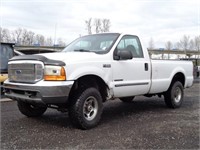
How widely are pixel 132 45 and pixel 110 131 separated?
2423 millimetres

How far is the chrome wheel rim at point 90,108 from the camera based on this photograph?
17.1 ft

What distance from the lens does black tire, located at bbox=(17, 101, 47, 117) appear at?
6.04m

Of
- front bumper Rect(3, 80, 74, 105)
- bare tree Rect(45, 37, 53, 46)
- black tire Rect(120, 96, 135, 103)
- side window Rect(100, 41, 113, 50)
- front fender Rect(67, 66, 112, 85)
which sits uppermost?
bare tree Rect(45, 37, 53, 46)

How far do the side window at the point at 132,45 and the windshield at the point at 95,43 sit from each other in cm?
21

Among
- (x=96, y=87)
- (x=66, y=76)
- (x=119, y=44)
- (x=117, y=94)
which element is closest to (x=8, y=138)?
(x=66, y=76)

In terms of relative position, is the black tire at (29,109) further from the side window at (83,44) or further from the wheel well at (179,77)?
the wheel well at (179,77)

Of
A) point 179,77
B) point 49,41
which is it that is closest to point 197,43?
point 49,41

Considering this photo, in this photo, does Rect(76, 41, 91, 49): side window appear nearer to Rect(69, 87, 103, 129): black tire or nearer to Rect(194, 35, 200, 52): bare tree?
Rect(69, 87, 103, 129): black tire

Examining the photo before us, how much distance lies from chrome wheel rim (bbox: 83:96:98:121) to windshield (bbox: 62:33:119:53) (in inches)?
43.1

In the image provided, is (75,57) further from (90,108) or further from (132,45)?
(132,45)

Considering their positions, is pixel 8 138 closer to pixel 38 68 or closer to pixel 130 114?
pixel 38 68

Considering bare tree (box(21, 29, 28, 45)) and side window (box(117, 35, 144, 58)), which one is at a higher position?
bare tree (box(21, 29, 28, 45))

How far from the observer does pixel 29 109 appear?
608 cm

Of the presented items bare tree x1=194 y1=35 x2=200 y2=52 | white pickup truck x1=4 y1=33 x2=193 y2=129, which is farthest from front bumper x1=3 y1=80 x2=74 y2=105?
bare tree x1=194 y1=35 x2=200 y2=52
